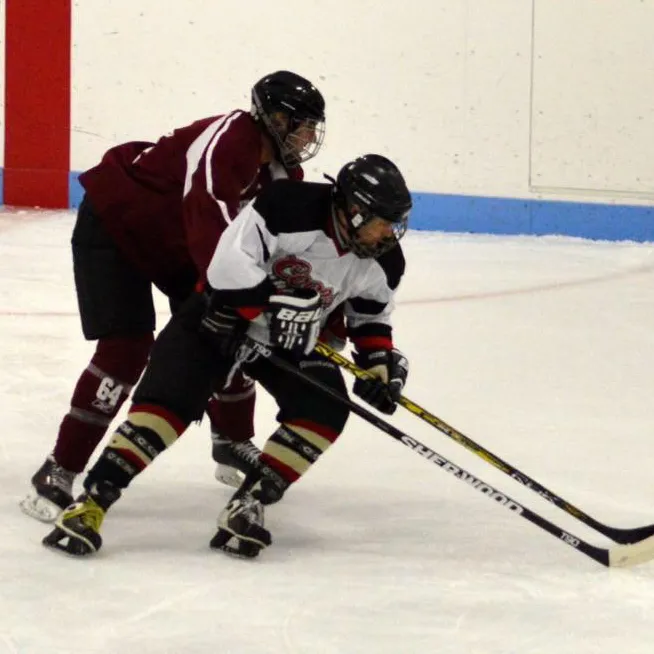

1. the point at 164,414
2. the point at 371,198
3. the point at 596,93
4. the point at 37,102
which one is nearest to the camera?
the point at 371,198

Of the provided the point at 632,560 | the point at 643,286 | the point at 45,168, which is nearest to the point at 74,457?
the point at 632,560

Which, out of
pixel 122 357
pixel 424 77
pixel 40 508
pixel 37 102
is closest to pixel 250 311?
pixel 122 357

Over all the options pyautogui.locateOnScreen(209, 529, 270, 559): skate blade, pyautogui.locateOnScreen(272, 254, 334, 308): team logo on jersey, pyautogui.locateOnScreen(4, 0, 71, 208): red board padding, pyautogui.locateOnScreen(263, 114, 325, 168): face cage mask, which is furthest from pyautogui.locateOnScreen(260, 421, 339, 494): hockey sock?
pyautogui.locateOnScreen(4, 0, 71, 208): red board padding

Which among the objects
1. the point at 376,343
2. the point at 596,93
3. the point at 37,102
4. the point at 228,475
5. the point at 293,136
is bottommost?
the point at 228,475

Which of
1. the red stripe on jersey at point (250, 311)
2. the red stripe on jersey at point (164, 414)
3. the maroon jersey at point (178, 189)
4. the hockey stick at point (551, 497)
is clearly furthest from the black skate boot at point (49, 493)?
the hockey stick at point (551, 497)

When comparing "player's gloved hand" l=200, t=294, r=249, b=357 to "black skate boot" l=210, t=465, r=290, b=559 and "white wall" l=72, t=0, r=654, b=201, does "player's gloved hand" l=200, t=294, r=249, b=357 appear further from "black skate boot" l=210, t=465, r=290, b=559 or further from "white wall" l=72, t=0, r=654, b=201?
"white wall" l=72, t=0, r=654, b=201

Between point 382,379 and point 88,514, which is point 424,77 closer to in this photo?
point 382,379

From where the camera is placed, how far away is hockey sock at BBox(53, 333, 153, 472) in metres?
2.69

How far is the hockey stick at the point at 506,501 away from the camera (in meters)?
2.43

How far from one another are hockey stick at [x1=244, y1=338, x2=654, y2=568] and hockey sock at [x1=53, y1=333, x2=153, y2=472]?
28 cm

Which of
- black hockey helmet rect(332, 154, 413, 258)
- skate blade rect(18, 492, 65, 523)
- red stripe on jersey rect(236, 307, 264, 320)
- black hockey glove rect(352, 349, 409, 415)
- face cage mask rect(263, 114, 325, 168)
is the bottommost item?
skate blade rect(18, 492, 65, 523)

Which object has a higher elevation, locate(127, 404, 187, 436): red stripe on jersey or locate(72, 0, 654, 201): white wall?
locate(72, 0, 654, 201): white wall

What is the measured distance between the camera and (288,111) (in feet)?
8.69

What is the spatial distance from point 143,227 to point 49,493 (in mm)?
517
